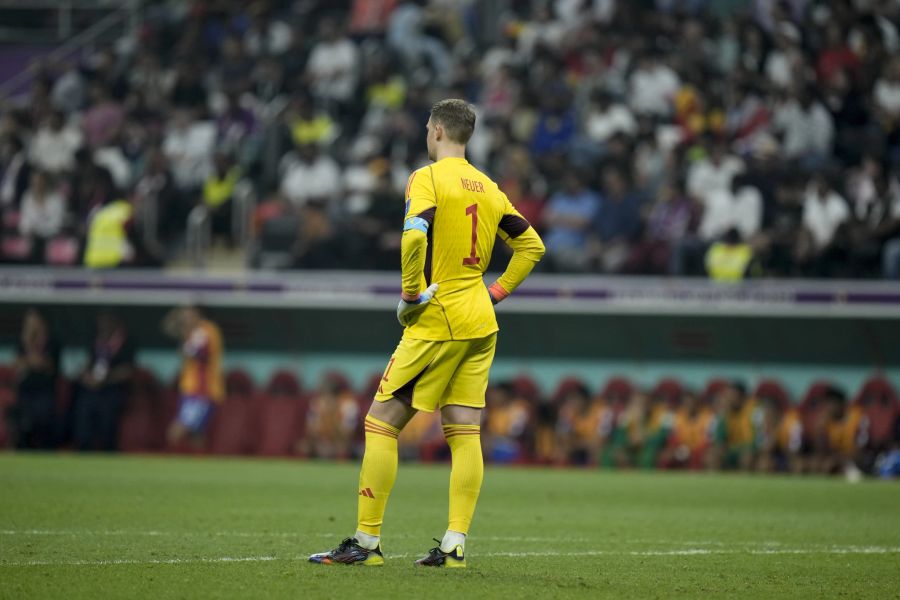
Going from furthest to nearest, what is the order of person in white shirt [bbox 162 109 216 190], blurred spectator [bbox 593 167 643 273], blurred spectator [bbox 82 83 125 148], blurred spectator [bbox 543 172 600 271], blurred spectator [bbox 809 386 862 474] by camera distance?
blurred spectator [bbox 82 83 125 148] → person in white shirt [bbox 162 109 216 190] → blurred spectator [bbox 543 172 600 271] → blurred spectator [bbox 593 167 643 273] → blurred spectator [bbox 809 386 862 474]

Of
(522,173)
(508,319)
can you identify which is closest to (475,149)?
(522,173)

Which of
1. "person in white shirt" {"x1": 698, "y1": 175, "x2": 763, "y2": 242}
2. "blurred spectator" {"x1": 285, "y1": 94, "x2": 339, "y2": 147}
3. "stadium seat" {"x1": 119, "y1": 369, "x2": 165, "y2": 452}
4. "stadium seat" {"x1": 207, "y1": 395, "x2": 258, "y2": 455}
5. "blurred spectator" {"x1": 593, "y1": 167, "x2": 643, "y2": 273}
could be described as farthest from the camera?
"blurred spectator" {"x1": 285, "y1": 94, "x2": 339, "y2": 147}

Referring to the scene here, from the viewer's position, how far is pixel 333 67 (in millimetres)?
23625

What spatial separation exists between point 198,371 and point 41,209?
4.09 m

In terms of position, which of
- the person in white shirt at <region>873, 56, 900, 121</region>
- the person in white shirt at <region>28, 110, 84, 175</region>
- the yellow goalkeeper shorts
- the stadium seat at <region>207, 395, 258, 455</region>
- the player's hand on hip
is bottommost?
the stadium seat at <region>207, 395, 258, 455</region>

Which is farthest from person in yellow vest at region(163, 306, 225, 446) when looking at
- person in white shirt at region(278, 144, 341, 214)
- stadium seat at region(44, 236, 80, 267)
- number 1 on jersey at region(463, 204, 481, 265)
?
number 1 on jersey at region(463, 204, 481, 265)

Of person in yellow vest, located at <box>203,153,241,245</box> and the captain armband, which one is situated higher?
person in yellow vest, located at <box>203,153,241,245</box>

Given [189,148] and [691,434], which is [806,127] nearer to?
[691,434]

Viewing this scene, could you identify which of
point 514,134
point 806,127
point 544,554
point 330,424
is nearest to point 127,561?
point 544,554

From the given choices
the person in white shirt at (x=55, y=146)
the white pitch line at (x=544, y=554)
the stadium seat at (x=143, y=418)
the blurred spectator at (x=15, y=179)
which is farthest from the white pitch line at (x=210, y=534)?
the person in white shirt at (x=55, y=146)

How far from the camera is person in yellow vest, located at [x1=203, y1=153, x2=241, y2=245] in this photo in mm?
21047

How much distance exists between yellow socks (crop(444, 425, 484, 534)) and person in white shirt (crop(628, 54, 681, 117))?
581 inches

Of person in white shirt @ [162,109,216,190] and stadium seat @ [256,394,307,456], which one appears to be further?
person in white shirt @ [162,109,216,190]

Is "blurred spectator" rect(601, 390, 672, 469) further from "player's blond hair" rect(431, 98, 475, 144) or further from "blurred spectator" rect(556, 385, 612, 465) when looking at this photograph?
"player's blond hair" rect(431, 98, 475, 144)
